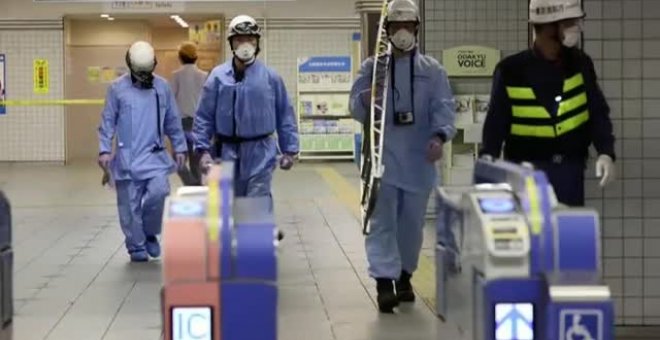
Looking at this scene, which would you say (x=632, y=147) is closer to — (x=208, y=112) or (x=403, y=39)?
(x=403, y=39)

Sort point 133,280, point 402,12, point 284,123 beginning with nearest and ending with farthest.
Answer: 1. point 402,12
2. point 284,123
3. point 133,280

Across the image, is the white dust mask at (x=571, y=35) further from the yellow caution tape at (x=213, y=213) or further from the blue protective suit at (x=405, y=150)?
the yellow caution tape at (x=213, y=213)

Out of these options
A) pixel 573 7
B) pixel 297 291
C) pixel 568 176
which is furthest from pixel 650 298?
pixel 297 291

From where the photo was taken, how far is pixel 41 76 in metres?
21.2

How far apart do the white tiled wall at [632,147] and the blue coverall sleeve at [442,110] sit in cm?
102

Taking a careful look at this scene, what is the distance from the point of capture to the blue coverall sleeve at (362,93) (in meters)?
6.90

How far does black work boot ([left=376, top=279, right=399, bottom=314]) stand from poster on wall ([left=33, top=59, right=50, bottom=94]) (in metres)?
15.6

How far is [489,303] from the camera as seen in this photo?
3.43 meters

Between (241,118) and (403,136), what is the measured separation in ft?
4.03

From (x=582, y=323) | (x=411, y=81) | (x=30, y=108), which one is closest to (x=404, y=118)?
(x=411, y=81)

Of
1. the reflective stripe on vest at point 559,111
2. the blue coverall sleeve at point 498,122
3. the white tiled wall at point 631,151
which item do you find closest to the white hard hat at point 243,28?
the white tiled wall at point 631,151

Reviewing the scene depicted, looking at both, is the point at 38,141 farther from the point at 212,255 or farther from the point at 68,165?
the point at 212,255

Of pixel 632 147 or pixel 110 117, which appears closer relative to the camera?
pixel 632 147

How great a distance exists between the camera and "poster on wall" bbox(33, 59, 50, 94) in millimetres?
21156
